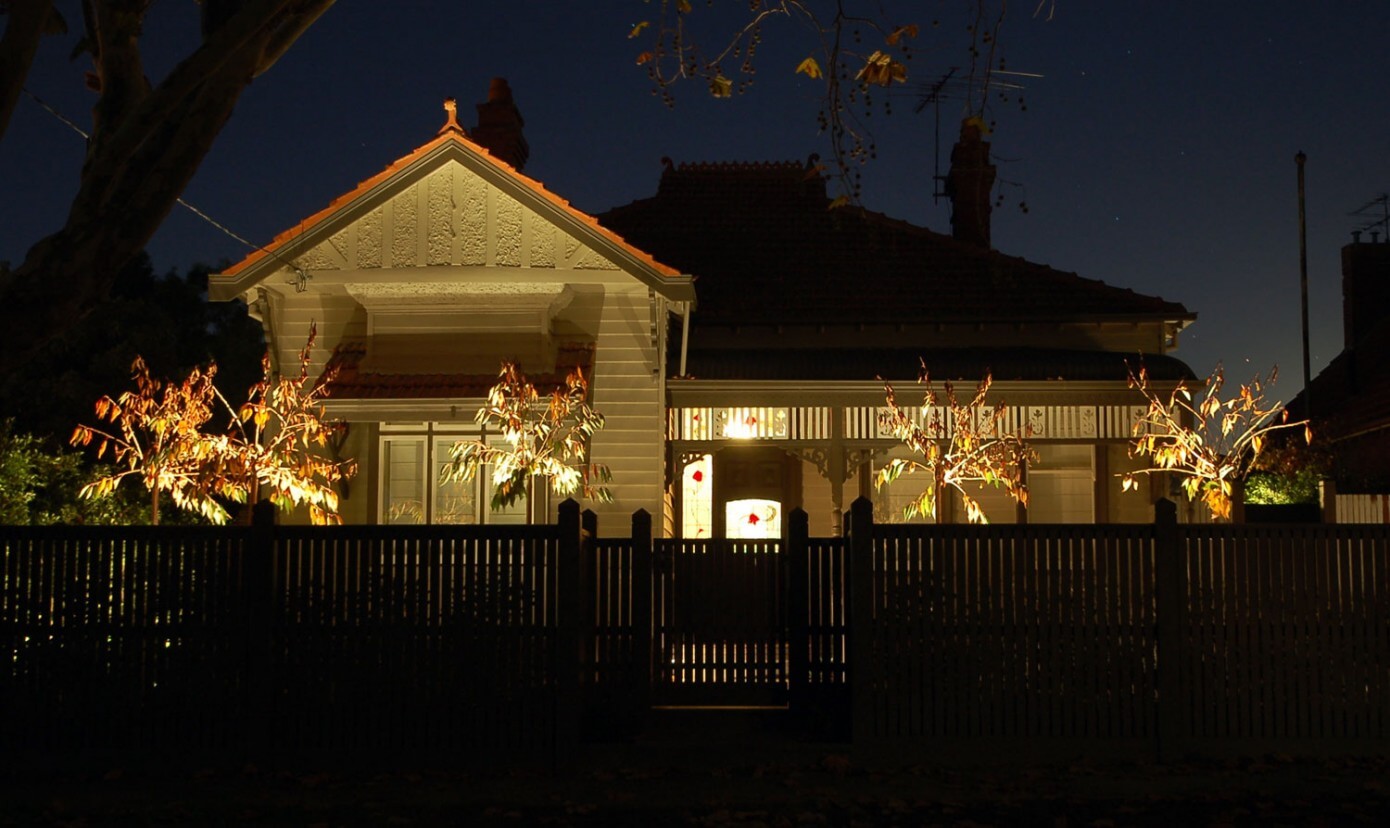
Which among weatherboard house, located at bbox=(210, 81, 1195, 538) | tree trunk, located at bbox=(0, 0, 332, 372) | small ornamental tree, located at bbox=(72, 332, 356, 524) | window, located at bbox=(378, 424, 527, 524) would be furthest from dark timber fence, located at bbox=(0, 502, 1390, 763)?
window, located at bbox=(378, 424, 527, 524)

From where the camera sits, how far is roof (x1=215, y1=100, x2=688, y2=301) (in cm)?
1591

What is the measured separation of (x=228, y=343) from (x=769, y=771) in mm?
34199

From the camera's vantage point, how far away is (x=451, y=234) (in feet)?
52.6

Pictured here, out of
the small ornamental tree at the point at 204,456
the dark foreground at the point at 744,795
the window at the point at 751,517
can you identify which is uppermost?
the small ornamental tree at the point at 204,456

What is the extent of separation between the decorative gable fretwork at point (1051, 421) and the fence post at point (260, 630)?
386 inches

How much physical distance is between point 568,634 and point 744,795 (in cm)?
173

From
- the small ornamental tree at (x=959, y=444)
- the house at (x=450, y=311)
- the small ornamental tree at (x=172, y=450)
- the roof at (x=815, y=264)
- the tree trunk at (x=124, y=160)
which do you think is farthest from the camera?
the roof at (x=815, y=264)

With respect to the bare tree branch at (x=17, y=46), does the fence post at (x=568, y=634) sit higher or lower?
lower

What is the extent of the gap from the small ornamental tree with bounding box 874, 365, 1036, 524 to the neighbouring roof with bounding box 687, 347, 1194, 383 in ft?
2.07

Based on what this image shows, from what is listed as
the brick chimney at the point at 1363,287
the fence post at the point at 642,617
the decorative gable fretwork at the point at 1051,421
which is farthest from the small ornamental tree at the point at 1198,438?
the brick chimney at the point at 1363,287

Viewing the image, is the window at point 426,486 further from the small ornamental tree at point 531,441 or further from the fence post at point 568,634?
the fence post at point 568,634

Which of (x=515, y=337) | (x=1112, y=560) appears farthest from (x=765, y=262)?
(x=1112, y=560)

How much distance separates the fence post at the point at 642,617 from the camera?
9742 mm

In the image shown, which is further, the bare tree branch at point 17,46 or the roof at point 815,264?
the roof at point 815,264
